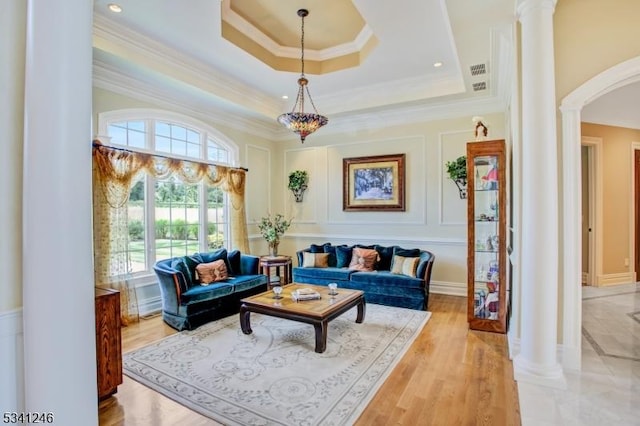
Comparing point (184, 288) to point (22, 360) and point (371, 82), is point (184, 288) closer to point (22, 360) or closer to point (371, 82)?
point (22, 360)

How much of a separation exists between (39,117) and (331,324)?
3512 millimetres

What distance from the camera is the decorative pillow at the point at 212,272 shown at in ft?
14.6

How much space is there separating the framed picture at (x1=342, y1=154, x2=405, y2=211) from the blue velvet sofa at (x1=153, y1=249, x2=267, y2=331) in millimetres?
2414

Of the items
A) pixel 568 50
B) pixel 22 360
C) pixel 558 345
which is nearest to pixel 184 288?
pixel 22 360

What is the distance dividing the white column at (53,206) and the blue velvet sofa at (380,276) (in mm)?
4017

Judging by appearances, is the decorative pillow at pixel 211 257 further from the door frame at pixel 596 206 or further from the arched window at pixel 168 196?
the door frame at pixel 596 206

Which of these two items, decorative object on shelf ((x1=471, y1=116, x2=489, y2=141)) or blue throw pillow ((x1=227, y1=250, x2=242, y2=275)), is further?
blue throw pillow ((x1=227, y1=250, x2=242, y2=275))

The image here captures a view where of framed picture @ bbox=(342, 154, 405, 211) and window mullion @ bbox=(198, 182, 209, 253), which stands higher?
framed picture @ bbox=(342, 154, 405, 211)

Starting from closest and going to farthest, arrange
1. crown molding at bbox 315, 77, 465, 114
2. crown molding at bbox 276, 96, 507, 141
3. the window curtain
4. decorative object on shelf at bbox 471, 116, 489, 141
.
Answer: the window curtain, decorative object on shelf at bbox 471, 116, 489, 141, crown molding at bbox 315, 77, 465, 114, crown molding at bbox 276, 96, 507, 141

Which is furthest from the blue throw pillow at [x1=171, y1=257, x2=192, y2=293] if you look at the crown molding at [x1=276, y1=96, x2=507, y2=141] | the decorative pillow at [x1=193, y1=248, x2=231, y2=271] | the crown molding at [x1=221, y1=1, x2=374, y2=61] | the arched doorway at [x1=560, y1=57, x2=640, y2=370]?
the arched doorway at [x1=560, y1=57, x2=640, y2=370]

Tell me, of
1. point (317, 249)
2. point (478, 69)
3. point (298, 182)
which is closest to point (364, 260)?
point (317, 249)

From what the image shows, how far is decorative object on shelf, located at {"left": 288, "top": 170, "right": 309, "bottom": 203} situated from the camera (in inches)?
267

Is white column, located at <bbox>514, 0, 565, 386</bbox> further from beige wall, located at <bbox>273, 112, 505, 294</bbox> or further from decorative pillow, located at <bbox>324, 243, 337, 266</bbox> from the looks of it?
decorative pillow, located at <bbox>324, 243, 337, 266</bbox>

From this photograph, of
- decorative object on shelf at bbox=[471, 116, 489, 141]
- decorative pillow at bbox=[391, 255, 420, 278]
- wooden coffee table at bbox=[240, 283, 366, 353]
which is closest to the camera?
wooden coffee table at bbox=[240, 283, 366, 353]
